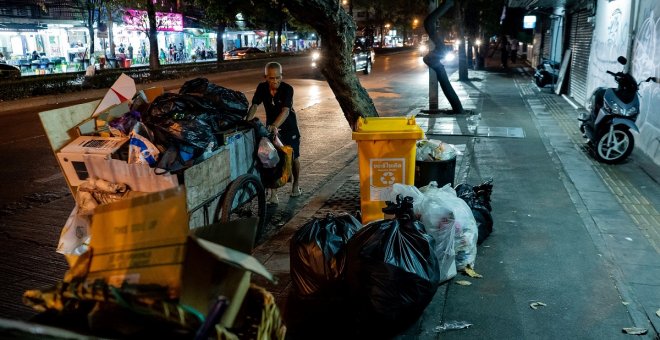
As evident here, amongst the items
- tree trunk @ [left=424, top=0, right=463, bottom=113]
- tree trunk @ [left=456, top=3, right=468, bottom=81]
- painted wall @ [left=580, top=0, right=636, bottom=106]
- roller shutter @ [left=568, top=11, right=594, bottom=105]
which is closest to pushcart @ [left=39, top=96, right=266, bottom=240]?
painted wall @ [left=580, top=0, right=636, bottom=106]

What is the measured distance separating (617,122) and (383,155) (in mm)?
4846

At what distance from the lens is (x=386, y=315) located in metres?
3.27

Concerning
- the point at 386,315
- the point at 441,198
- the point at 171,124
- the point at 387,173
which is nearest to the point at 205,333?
the point at 386,315

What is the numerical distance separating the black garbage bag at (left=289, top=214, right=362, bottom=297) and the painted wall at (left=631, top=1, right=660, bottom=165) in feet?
21.0

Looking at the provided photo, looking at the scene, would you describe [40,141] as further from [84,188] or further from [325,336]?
[325,336]

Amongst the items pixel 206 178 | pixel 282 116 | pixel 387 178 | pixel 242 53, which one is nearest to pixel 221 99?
pixel 206 178

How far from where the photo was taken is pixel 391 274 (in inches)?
128

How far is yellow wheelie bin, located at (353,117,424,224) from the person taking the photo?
480cm

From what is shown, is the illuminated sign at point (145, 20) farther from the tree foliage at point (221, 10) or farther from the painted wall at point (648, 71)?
the painted wall at point (648, 71)

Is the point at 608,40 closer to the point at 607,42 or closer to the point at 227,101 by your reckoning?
the point at 607,42

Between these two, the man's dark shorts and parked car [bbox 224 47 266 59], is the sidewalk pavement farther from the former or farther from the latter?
parked car [bbox 224 47 266 59]

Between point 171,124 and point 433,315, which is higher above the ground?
point 171,124

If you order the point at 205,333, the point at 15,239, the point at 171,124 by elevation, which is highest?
the point at 171,124

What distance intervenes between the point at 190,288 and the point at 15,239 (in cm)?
465
